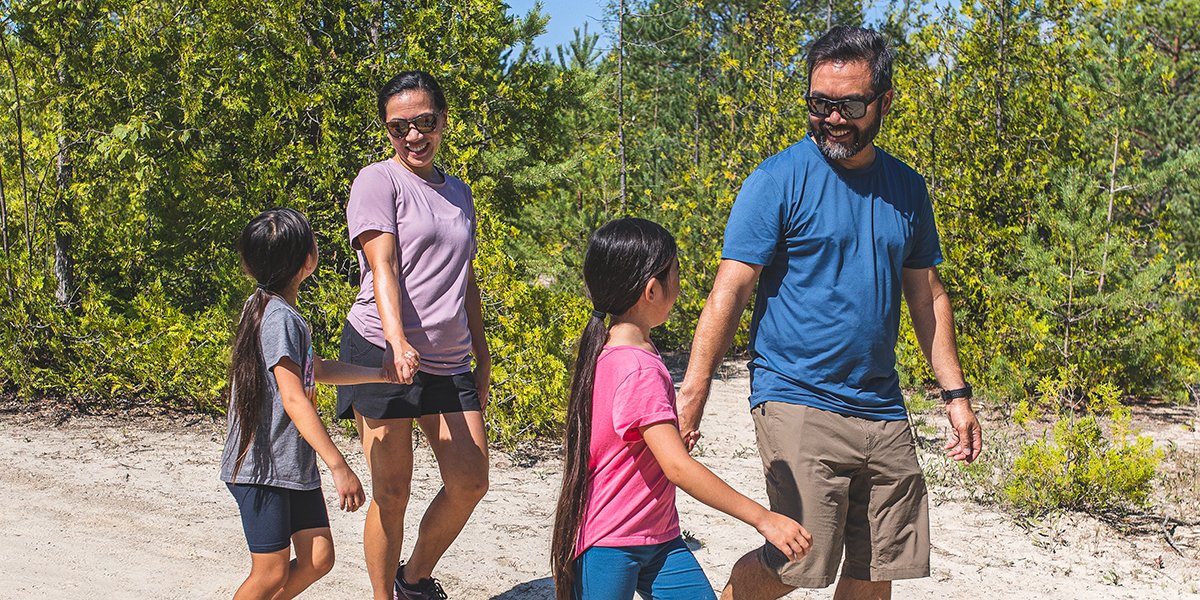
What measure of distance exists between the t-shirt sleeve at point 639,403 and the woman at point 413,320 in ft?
3.72

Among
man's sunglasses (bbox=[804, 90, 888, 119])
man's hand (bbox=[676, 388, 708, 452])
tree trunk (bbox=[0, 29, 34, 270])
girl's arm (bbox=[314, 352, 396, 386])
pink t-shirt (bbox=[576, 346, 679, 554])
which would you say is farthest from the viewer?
tree trunk (bbox=[0, 29, 34, 270])

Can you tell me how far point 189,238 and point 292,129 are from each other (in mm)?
1258

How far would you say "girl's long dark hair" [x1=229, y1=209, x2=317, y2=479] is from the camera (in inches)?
124

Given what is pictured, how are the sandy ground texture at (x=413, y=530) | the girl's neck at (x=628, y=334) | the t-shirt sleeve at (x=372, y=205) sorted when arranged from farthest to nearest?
the sandy ground texture at (x=413, y=530), the t-shirt sleeve at (x=372, y=205), the girl's neck at (x=628, y=334)

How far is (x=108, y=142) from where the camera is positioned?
7590 millimetres

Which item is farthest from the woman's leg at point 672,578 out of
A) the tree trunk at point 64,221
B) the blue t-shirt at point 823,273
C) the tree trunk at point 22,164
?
the tree trunk at point 64,221

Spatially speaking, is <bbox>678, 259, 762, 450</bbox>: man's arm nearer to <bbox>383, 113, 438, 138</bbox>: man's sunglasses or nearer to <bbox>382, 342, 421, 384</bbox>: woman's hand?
<bbox>382, 342, 421, 384</bbox>: woman's hand

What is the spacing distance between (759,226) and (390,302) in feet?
3.75

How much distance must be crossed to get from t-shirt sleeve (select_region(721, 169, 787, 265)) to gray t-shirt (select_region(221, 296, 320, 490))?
118 centimetres

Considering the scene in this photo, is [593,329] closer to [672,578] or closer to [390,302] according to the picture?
[672,578]

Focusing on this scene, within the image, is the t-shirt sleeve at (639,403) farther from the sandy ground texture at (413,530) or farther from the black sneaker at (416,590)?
the sandy ground texture at (413,530)

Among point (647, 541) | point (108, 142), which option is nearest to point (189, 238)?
point (108, 142)

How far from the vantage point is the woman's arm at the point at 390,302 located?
333 cm

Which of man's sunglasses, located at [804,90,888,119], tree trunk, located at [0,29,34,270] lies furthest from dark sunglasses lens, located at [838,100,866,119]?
tree trunk, located at [0,29,34,270]
